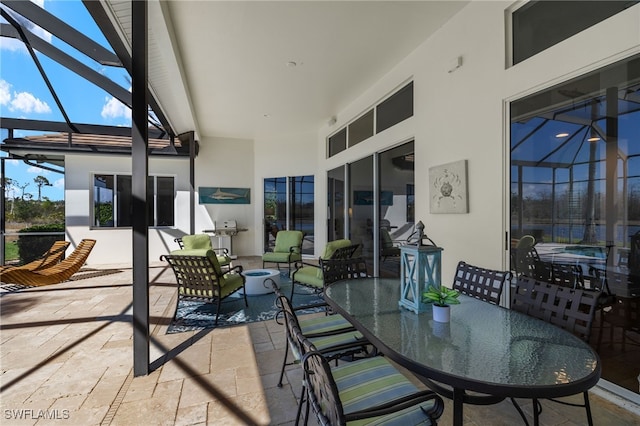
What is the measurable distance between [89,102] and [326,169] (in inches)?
231

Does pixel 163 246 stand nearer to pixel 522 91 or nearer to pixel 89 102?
pixel 89 102

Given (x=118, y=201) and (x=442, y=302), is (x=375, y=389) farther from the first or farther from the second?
(x=118, y=201)

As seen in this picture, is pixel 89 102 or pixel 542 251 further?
pixel 89 102

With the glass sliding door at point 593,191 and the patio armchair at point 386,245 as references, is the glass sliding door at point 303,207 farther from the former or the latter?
the glass sliding door at point 593,191

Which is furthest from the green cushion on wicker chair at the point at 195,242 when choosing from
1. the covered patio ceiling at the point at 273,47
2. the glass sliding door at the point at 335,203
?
the glass sliding door at the point at 335,203

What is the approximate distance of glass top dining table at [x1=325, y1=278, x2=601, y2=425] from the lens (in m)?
1.07

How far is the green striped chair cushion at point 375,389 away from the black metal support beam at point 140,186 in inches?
70.6

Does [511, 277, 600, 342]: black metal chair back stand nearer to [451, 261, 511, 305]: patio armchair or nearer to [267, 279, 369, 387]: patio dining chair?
[451, 261, 511, 305]: patio armchair

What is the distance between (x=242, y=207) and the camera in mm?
8703

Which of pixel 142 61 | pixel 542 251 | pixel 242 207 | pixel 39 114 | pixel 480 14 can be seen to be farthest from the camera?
pixel 242 207

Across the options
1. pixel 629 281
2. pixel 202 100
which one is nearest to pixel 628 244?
pixel 629 281

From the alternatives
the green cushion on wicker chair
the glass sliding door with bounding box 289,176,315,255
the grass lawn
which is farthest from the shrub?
the glass sliding door with bounding box 289,176,315,255

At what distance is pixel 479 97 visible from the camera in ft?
9.98

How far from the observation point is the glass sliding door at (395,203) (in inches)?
172
